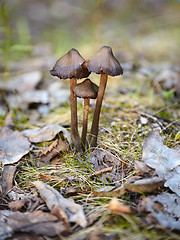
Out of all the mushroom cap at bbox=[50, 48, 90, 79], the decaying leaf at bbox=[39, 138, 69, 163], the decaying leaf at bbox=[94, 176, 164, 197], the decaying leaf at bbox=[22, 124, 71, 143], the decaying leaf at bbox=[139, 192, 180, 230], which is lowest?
the decaying leaf at bbox=[139, 192, 180, 230]

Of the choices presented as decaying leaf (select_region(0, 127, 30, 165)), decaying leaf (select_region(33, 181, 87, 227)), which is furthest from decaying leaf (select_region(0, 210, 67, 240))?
decaying leaf (select_region(0, 127, 30, 165))

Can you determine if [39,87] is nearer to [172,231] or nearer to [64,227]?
[64,227]

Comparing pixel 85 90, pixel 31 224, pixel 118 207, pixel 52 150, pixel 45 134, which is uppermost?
pixel 85 90

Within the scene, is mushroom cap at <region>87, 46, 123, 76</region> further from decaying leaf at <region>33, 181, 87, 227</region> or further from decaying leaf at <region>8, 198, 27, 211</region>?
decaying leaf at <region>8, 198, 27, 211</region>

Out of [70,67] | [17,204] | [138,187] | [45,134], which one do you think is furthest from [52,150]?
[138,187]

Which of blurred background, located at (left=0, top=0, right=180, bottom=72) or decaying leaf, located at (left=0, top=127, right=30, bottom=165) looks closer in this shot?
decaying leaf, located at (left=0, top=127, right=30, bottom=165)

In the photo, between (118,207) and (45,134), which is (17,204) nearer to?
(118,207)

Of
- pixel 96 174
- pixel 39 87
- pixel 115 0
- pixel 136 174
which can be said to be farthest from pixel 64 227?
pixel 115 0
